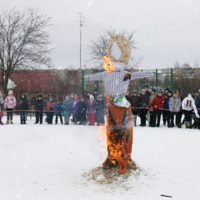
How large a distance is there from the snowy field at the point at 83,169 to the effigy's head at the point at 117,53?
7.21 feet

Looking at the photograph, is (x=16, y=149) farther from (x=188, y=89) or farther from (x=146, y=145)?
(x=188, y=89)

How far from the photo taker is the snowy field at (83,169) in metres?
4.27

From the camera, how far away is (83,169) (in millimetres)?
5586

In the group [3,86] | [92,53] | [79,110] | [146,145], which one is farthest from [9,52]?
[146,145]

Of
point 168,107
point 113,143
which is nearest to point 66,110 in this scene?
point 168,107

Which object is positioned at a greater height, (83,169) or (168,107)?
(168,107)

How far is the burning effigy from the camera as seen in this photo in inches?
187

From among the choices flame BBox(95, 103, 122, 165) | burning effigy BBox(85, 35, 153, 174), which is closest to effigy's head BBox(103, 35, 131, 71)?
burning effigy BBox(85, 35, 153, 174)

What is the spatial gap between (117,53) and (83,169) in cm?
264

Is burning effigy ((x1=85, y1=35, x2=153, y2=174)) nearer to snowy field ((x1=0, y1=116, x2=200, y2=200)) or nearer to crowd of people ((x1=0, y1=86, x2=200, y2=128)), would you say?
snowy field ((x1=0, y1=116, x2=200, y2=200))

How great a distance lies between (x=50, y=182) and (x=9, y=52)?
22641mm

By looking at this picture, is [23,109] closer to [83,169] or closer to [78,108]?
[78,108]

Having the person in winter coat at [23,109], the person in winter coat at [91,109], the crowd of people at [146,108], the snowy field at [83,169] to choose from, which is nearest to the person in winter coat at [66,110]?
the crowd of people at [146,108]

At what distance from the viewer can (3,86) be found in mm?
25297
